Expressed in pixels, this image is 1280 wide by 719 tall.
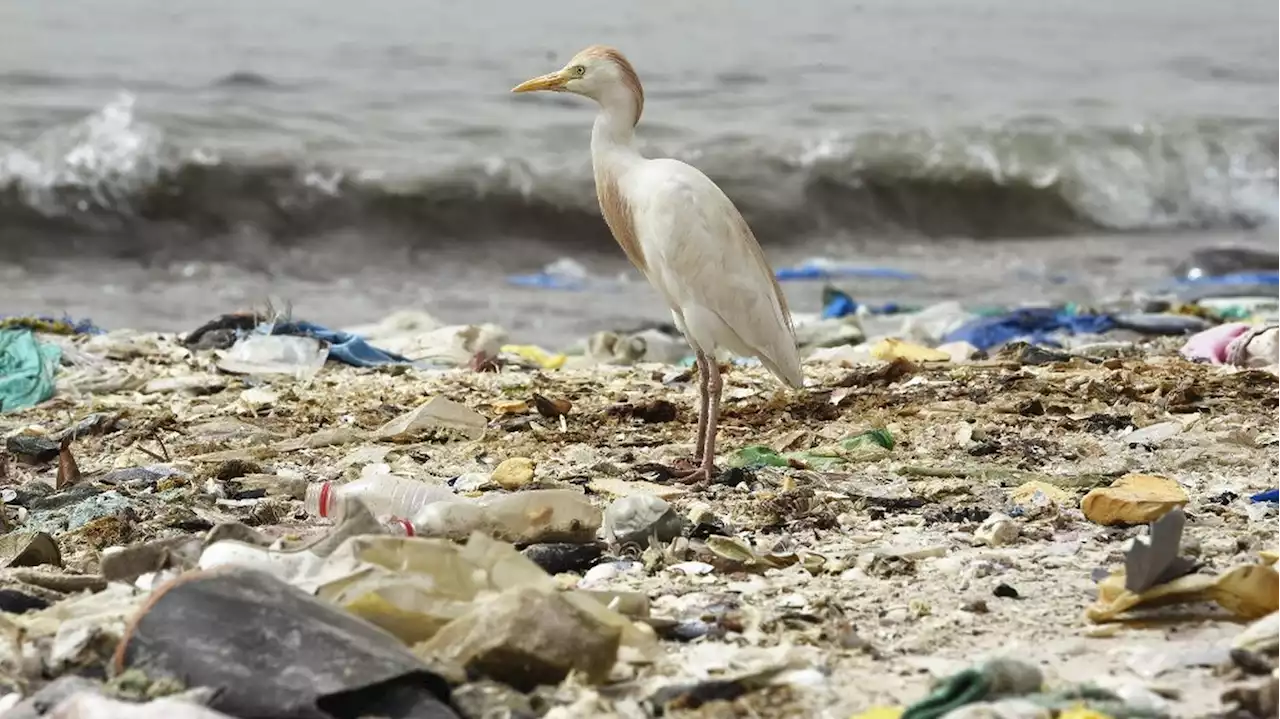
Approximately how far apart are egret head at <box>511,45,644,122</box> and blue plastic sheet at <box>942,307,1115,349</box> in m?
3.57

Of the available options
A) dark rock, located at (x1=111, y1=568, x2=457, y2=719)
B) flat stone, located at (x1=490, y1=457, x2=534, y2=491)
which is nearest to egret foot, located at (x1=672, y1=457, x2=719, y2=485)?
flat stone, located at (x1=490, y1=457, x2=534, y2=491)

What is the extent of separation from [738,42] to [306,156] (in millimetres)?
6971

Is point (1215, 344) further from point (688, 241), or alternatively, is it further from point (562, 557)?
point (562, 557)

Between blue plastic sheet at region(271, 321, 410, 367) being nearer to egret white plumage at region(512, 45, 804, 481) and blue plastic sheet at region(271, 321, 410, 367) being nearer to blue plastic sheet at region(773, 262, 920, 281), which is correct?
egret white plumage at region(512, 45, 804, 481)

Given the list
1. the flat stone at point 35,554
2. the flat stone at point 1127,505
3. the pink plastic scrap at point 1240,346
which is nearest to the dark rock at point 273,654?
the flat stone at point 35,554

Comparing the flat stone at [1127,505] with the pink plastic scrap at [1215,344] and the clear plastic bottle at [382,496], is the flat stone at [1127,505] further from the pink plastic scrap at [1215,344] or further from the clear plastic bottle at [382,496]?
the pink plastic scrap at [1215,344]

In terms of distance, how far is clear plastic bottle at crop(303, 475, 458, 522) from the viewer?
4.16m

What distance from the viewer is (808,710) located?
2.62 m

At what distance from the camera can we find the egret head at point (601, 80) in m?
5.44

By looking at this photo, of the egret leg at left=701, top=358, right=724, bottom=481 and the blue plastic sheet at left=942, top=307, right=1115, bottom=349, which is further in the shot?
the blue plastic sheet at left=942, top=307, right=1115, bottom=349

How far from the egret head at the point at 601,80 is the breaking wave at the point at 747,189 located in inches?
413

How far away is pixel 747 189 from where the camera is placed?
17250mm

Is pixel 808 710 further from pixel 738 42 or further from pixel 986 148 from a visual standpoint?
pixel 738 42

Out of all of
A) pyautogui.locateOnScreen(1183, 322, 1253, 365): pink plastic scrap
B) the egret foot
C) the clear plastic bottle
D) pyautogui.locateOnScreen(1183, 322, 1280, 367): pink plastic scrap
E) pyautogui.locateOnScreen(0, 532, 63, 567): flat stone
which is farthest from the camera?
pyautogui.locateOnScreen(1183, 322, 1253, 365): pink plastic scrap
